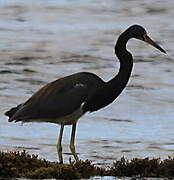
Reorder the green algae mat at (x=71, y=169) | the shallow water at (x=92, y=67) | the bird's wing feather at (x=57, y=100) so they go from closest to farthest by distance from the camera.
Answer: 1. the green algae mat at (x=71, y=169)
2. the bird's wing feather at (x=57, y=100)
3. the shallow water at (x=92, y=67)

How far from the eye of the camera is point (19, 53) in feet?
71.4

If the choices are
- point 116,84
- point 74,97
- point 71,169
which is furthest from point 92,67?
point 71,169

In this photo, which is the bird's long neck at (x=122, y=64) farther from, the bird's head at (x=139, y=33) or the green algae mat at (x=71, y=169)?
the green algae mat at (x=71, y=169)

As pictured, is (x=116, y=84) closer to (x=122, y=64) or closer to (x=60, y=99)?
(x=122, y=64)

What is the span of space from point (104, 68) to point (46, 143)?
6.68 m

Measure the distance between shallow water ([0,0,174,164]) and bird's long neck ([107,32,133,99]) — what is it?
1.93m

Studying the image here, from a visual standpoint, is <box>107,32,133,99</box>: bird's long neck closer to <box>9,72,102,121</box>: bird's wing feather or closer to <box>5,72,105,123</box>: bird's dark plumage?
<box>5,72,105,123</box>: bird's dark plumage

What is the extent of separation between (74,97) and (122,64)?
2.09 feet

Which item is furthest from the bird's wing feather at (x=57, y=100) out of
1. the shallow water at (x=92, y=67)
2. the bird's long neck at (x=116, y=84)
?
the shallow water at (x=92, y=67)

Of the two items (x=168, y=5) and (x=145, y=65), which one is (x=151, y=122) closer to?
(x=145, y=65)

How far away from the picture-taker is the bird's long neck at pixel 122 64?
10875 mm

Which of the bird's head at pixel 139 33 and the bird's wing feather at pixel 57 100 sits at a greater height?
the bird's head at pixel 139 33

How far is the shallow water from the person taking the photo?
13.9 m

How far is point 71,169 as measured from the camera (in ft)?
28.0
